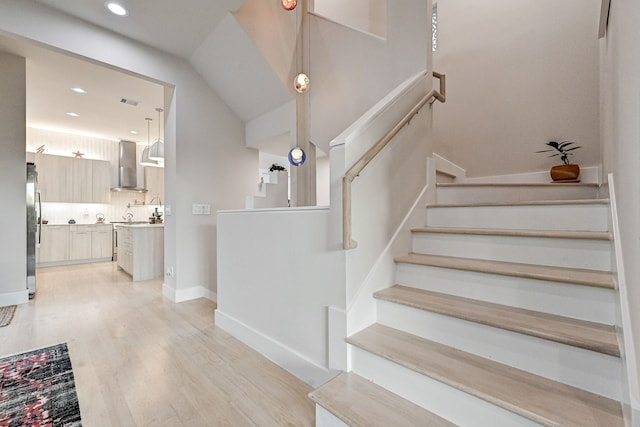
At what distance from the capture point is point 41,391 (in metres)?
1.69

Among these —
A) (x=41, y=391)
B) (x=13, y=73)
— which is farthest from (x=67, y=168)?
(x=41, y=391)

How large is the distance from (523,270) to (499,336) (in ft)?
1.32

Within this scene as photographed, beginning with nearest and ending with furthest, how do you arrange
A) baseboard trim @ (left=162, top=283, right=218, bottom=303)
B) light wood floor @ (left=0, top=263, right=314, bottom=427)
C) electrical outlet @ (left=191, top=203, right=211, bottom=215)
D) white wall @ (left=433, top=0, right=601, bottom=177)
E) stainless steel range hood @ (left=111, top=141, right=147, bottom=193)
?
1. light wood floor @ (left=0, top=263, right=314, bottom=427)
2. white wall @ (left=433, top=0, right=601, bottom=177)
3. baseboard trim @ (left=162, top=283, right=218, bottom=303)
4. electrical outlet @ (left=191, top=203, right=211, bottom=215)
5. stainless steel range hood @ (left=111, top=141, right=147, bottom=193)

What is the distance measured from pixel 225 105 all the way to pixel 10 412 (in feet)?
11.9

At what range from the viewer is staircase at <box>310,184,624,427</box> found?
105 centimetres

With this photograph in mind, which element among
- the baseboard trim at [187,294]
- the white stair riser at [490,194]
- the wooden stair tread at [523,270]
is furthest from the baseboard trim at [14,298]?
the white stair riser at [490,194]

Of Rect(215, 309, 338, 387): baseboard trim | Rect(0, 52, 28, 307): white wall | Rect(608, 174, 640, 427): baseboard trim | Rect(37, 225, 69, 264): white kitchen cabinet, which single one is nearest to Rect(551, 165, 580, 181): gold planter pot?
Rect(608, 174, 640, 427): baseboard trim

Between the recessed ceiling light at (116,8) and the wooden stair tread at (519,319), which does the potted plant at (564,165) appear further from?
the recessed ceiling light at (116,8)

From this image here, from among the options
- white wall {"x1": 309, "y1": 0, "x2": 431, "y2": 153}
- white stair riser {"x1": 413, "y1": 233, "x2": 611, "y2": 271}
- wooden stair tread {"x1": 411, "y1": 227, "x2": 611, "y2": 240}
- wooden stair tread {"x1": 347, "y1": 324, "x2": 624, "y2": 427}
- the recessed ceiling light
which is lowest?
wooden stair tread {"x1": 347, "y1": 324, "x2": 624, "y2": 427}

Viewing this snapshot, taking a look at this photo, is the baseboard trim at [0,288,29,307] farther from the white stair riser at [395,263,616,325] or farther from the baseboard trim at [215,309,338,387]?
the white stair riser at [395,263,616,325]

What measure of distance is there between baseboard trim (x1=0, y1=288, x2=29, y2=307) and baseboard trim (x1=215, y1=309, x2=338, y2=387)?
9.21 ft

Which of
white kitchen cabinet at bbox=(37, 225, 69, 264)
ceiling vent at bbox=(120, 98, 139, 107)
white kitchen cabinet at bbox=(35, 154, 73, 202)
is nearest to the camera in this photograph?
ceiling vent at bbox=(120, 98, 139, 107)

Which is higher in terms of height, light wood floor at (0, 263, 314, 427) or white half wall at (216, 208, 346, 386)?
white half wall at (216, 208, 346, 386)

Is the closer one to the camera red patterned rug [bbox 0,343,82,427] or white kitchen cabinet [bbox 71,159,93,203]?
red patterned rug [bbox 0,343,82,427]
